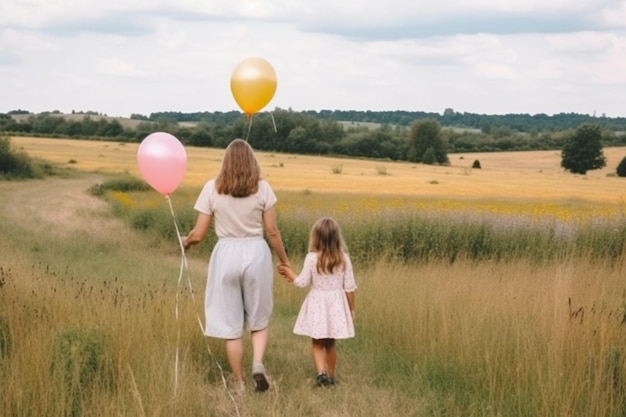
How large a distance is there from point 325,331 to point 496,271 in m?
7.40

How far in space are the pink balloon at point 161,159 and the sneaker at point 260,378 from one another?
6.37 feet

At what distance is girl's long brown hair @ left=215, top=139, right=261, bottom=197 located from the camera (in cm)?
626

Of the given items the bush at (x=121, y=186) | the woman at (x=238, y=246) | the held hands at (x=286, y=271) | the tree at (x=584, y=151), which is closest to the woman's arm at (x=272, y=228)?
the woman at (x=238, y=246)

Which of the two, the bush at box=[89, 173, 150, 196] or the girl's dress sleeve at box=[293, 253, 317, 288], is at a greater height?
the girl's dress sleeve at box=[293, 253, 317, 288]

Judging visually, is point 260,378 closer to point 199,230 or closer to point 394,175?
point 199,230

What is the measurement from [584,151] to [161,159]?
55669 millimetres

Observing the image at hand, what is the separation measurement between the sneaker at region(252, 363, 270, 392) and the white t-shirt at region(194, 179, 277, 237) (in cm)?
112

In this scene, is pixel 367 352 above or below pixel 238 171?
below

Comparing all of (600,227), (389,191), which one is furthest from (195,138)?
(600,227)

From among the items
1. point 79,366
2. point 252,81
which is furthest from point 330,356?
point 252,81

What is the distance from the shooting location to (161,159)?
703cm

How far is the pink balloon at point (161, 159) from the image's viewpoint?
23.1ft

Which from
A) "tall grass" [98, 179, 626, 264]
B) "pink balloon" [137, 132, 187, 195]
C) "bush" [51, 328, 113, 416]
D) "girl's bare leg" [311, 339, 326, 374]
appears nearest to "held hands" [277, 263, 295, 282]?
"girl's bare leg" [311, 339, 326, 374]

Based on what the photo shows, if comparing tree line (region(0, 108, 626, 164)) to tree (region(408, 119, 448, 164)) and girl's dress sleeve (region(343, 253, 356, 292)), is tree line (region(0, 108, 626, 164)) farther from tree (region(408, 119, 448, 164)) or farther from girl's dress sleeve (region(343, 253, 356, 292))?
girl's dress sleeve (region(343, 253, 356, 292))
